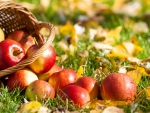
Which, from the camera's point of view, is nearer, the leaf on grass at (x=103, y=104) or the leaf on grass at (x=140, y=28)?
the leaf on grass at (x=103, y=104)

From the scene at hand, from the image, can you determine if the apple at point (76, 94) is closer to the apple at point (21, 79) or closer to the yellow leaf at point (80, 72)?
the apple at point (21, 79)

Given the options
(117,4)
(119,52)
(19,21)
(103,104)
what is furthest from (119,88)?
(117,4)

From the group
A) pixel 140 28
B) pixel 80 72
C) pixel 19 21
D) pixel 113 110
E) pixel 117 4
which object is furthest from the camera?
pixel 117 4

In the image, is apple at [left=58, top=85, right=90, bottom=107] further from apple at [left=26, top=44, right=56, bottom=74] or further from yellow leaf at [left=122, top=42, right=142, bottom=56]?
yellow leaf at [left=122, top=42, right=142, bottom=56]

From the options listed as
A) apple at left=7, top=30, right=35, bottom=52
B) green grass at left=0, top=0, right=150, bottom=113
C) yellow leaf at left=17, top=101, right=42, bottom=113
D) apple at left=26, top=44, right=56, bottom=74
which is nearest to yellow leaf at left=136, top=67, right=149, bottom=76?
green grass at left=0, top=0, right=150, bottom=113

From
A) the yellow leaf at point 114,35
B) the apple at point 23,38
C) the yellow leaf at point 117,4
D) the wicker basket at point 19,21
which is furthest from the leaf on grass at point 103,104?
the yellow leaf at point 117,4

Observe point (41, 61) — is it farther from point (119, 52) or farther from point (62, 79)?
point (119, 52)
